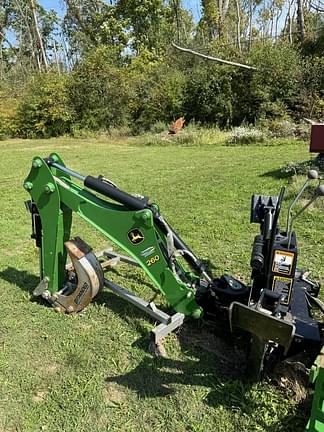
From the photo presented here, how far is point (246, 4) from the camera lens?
1207 inches

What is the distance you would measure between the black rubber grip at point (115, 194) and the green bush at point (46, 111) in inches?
688

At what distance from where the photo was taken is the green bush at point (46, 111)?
1928cm

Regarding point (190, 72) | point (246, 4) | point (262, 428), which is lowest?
point (262, 428)

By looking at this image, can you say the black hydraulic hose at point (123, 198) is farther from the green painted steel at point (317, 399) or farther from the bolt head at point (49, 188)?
the green painted steel at point (317, 399)

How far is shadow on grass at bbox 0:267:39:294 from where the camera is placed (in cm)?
371

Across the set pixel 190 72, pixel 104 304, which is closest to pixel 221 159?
pixel 104 304

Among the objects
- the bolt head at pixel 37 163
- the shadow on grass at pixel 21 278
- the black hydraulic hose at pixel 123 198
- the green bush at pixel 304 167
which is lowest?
the shadow on grass at pixel 21 278

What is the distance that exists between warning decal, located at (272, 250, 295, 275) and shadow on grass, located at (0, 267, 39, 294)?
7.64 feet

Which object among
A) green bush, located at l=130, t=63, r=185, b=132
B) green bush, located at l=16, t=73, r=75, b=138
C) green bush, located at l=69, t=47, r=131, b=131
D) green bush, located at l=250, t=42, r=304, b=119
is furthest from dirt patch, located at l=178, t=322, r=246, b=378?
green bush, located at l=16, t=73, r=75, b=138

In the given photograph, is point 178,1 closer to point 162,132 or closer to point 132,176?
point 162,132

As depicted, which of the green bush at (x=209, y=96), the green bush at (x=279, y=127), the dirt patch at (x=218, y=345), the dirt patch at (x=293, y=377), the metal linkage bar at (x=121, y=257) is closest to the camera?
the dirt patch at (x=293, y=377)

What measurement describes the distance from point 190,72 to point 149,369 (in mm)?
18454

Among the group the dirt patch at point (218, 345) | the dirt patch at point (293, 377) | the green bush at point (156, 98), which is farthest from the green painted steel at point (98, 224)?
the green bush at point (156, 98)

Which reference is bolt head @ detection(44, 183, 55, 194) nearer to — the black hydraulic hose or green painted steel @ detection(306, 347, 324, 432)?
the black hydraulic hose
